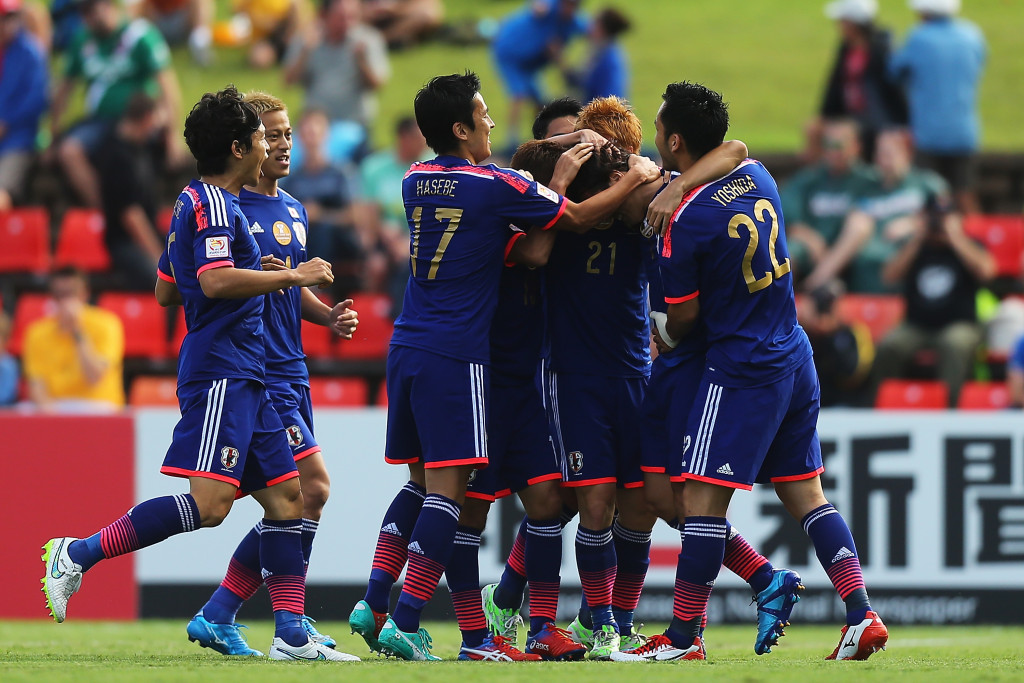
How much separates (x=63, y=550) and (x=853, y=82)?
9.92 metres

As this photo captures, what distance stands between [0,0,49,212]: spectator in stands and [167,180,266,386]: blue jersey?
8.46 m

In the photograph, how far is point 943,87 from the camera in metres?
13.2

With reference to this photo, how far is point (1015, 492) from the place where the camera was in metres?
9.28

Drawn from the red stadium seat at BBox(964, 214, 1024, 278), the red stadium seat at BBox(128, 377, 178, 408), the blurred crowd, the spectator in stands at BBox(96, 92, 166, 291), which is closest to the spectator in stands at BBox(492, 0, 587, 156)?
the blurred crowd

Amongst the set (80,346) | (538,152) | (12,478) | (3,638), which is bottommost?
(3,638)

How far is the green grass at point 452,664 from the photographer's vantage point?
199 inches

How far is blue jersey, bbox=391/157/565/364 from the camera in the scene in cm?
591

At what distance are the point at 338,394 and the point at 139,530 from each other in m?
5.35

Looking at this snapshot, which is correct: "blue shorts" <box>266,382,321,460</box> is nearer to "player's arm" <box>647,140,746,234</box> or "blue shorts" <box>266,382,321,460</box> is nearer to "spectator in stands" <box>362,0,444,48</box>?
"player's arm" <box>647,140,746,234</box>

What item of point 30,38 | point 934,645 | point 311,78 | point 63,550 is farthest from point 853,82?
point 63,550

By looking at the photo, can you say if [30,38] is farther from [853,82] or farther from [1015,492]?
[1015,492]

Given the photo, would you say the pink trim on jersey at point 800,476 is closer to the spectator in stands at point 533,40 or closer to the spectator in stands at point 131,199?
the spectator in stands at point 131,199

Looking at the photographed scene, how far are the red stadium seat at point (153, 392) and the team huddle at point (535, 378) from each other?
494 centimetres

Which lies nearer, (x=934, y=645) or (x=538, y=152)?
(x=538, y=152)
